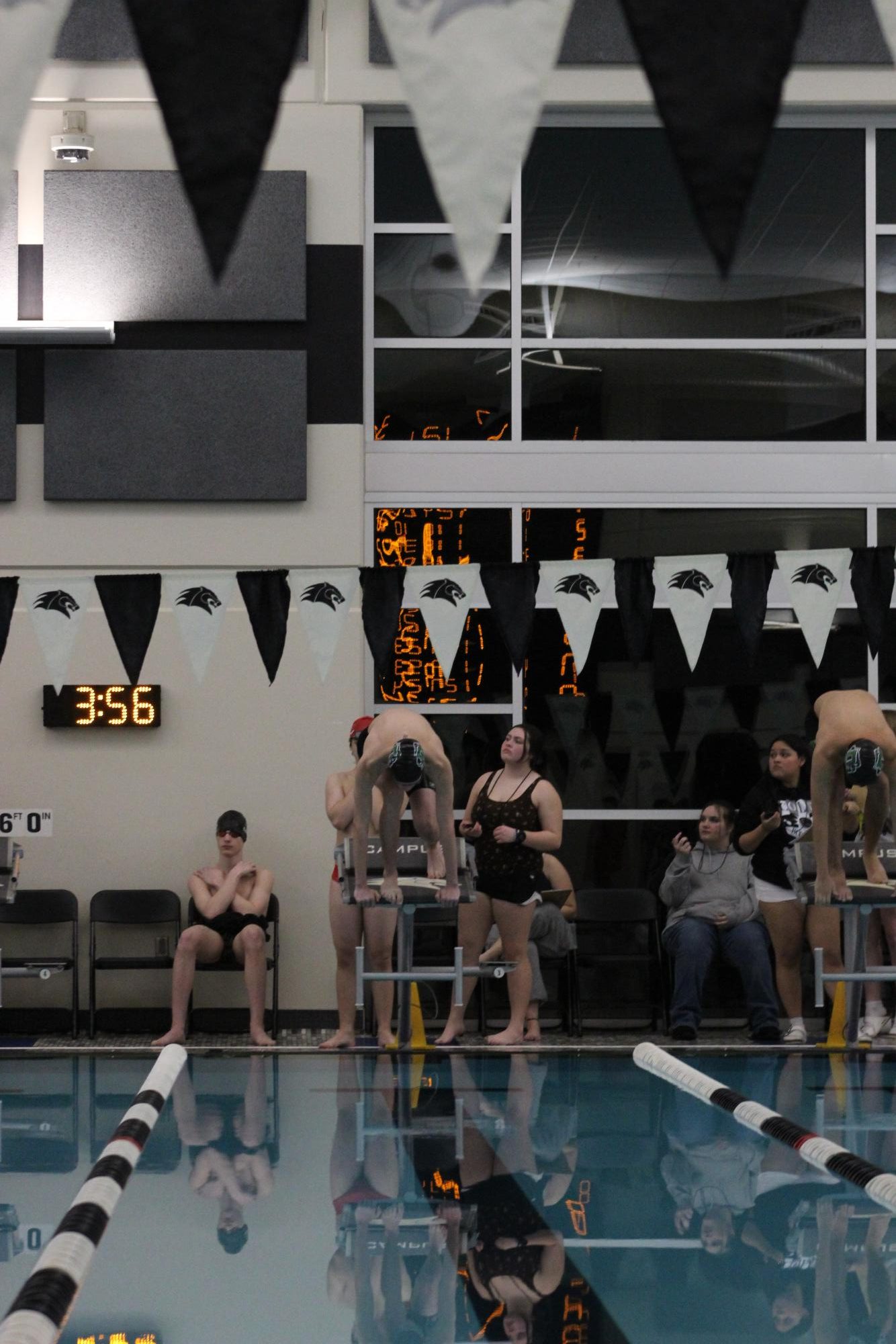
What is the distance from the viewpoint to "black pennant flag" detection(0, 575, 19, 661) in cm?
776

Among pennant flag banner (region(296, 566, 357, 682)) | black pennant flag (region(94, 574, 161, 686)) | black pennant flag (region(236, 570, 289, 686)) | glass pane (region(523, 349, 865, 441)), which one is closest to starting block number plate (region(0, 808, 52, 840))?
black pennant flag (region(94, 574, 161, 686))

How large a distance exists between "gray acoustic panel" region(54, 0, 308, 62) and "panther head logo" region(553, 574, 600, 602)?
4.35 meters

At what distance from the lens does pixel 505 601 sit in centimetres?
772

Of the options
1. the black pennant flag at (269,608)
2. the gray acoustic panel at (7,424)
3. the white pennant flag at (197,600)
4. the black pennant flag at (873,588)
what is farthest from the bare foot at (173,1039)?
the black pennant flag at (873,588)

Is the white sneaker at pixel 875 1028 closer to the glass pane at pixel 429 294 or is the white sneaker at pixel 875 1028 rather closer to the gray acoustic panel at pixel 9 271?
the glass pane at pixel 429 294

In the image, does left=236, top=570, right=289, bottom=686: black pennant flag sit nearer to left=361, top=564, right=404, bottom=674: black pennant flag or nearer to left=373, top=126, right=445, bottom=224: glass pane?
left=361, top=564, right=404, bottom=674: black pennant flag

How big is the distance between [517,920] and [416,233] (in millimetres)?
4755

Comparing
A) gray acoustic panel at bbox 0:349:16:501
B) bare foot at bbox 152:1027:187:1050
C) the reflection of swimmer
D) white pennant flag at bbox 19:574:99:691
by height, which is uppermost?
gray acoustic panel at bbox 0:349:16:501

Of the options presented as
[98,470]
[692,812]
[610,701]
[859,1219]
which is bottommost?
[859,1219]

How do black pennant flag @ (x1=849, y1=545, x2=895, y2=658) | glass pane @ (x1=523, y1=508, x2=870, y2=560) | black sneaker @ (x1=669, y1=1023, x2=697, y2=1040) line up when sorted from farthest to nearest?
Answer: glass pane @ (x1=523, y1=508, x2=870, y2=560) < black sneaker @ (x1=669, y1=1023, x2=697, y2=1040) < black pennant flag @ (x1=849, y1=545, x2=895, y2=658)

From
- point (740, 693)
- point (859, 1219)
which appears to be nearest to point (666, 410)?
Answer: point (740, 693)

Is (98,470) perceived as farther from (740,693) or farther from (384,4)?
(384,4)

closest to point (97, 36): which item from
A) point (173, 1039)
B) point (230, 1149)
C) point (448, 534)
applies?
point (448, 534)

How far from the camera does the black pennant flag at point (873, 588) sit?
25.1 ft
